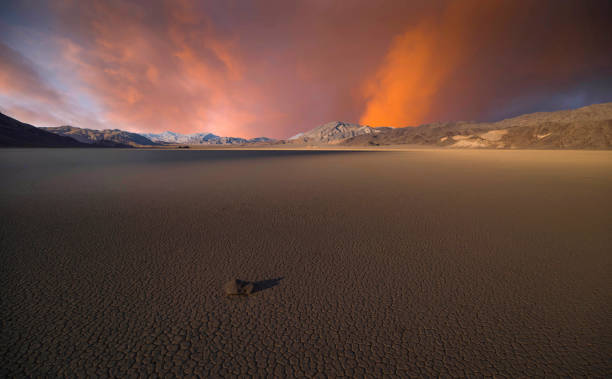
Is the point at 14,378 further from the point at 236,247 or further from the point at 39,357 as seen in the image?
the point at 236,247

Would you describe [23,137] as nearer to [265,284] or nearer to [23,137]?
[23,137]

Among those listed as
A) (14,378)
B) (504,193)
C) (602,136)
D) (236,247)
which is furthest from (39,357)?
(602,136)

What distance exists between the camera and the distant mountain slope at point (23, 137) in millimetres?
90325

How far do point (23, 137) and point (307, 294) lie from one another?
154m

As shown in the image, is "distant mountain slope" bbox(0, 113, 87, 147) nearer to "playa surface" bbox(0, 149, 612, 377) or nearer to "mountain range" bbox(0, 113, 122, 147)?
"mountain range" bbox(0, 113, 122, 147)

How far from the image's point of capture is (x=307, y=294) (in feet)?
10.1

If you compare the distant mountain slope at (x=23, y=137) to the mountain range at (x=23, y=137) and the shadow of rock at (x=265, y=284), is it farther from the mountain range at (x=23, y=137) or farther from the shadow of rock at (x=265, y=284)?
the shadow of rock at (x=265, y=284)

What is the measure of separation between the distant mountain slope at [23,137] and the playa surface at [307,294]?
13050cm

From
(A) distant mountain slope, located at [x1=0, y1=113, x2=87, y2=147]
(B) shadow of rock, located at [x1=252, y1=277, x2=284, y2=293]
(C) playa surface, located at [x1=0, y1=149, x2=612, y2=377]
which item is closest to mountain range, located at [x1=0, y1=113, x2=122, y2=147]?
(A) distant mountain slope, located at [x1=0, y1=113, x2=87, y2=147]

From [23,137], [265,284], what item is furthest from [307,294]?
[23,137]

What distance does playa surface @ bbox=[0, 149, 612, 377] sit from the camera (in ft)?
7.09

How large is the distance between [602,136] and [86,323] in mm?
89775

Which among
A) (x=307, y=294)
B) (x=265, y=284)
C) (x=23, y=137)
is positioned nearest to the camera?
(x=307, y=294)

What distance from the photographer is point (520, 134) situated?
72.2 metres
